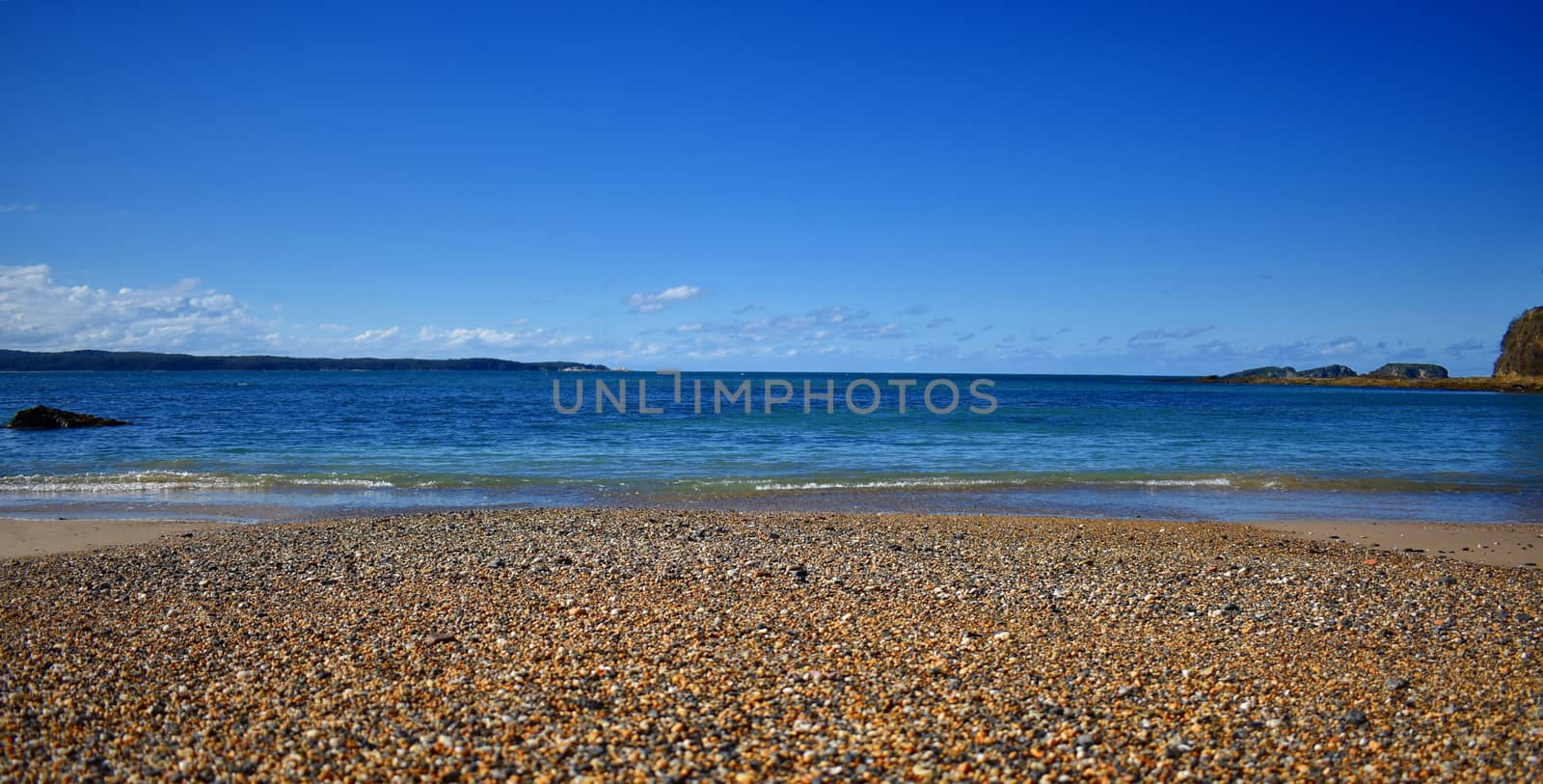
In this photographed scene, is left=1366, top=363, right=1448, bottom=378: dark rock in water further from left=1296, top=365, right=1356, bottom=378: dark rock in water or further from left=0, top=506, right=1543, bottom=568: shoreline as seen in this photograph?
left=0, top=506, right=1543, bottom=568: shoreline

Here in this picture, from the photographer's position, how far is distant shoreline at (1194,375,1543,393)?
313 ft

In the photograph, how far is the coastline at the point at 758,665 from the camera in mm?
5289

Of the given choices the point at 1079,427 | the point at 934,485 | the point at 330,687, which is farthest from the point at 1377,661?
the point at 1079,427

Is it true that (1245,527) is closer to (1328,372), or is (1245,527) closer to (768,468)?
(768,468)

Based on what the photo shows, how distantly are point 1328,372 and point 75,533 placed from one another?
17901 cm

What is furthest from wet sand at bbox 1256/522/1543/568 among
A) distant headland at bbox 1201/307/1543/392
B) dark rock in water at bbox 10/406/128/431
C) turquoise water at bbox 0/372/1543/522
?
distant headland at bbox 1201/307/1543/392

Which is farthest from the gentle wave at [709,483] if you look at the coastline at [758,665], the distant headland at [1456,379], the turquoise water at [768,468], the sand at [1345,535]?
the distant headland at [1456,379]

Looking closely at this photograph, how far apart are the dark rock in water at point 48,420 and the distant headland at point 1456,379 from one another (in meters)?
120

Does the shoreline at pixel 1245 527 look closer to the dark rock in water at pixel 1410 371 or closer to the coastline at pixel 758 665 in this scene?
the coastline at pixel 758 665

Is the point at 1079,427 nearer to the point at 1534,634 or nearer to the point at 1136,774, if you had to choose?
the point at 1534,634

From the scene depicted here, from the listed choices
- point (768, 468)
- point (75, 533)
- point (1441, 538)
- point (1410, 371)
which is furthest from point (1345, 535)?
point (1410, 371)

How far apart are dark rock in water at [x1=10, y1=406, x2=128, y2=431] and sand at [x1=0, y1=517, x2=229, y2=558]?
23.0 metres

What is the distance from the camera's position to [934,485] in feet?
66.3

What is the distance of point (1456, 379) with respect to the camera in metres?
119
